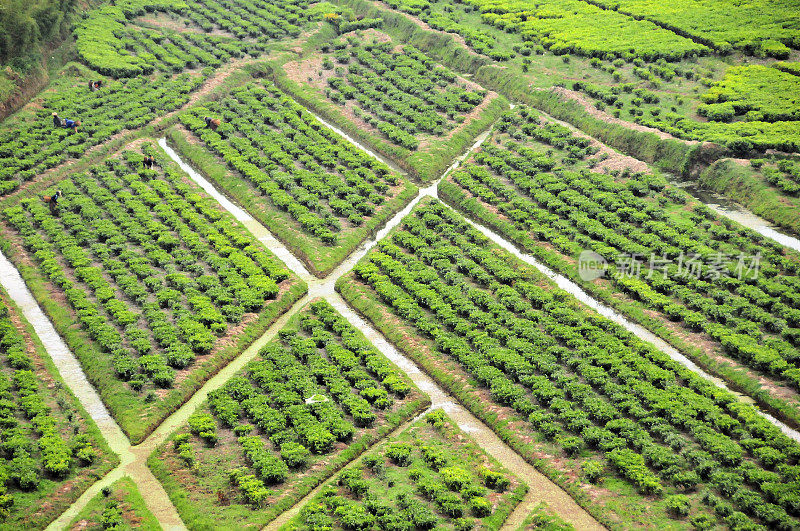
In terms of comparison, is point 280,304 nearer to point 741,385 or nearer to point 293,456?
point 293,456

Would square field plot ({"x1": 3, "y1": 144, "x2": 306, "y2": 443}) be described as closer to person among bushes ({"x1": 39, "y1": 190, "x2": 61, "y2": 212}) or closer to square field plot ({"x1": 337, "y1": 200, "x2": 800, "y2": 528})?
person among bushes ({"x1": 39, "y1": 190, "x2": 61, "y2": 212})

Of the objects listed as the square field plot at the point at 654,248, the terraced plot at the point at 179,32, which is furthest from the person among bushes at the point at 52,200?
the square field plot at the point at 654,248

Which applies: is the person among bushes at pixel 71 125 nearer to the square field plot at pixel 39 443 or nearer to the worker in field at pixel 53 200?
the worker in field at pixel 53 200

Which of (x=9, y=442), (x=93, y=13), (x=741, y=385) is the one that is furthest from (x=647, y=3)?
(x=9, y=442)

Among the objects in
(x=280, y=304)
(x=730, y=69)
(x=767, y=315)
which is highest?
(x=730, y=69)

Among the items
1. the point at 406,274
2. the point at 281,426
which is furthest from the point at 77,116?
the point at 281,426
